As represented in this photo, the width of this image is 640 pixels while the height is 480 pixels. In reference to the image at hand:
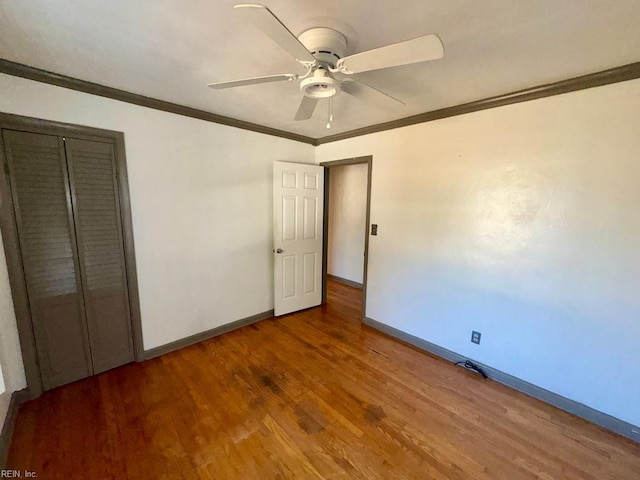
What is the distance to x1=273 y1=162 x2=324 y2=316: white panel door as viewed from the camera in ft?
10.5

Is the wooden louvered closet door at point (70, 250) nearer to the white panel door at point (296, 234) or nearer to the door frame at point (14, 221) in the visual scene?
the door frame at point (14, 221)

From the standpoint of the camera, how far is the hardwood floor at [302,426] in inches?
58.5

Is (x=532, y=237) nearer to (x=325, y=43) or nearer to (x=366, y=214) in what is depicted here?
(x=366, y=214)

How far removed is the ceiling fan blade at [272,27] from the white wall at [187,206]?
1.71 meters

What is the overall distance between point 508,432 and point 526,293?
1016 millimetres

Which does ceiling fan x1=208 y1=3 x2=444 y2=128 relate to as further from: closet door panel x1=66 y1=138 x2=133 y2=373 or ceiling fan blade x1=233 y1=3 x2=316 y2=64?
closet door panel x1=66 y1=138 x2=133 y2=373

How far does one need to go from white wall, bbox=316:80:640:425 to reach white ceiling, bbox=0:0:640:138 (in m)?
0.35

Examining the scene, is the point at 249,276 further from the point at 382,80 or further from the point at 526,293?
the point at 526,293

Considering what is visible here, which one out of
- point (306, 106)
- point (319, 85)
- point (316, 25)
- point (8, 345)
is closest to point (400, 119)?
point (306, 106)

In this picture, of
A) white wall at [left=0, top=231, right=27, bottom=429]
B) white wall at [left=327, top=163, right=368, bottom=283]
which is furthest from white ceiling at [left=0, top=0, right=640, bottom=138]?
white wall at [left=327, top=163, right=368, bottom=283]

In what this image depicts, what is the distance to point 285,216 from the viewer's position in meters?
3.26

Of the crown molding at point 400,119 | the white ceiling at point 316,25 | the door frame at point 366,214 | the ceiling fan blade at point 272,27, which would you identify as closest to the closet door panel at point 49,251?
the crown molding at point 400,119

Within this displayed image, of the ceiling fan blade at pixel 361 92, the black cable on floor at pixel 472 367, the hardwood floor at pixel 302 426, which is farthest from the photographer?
the black cable on floor at pixel 472 367

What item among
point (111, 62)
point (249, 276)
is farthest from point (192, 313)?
point (111, 62)
